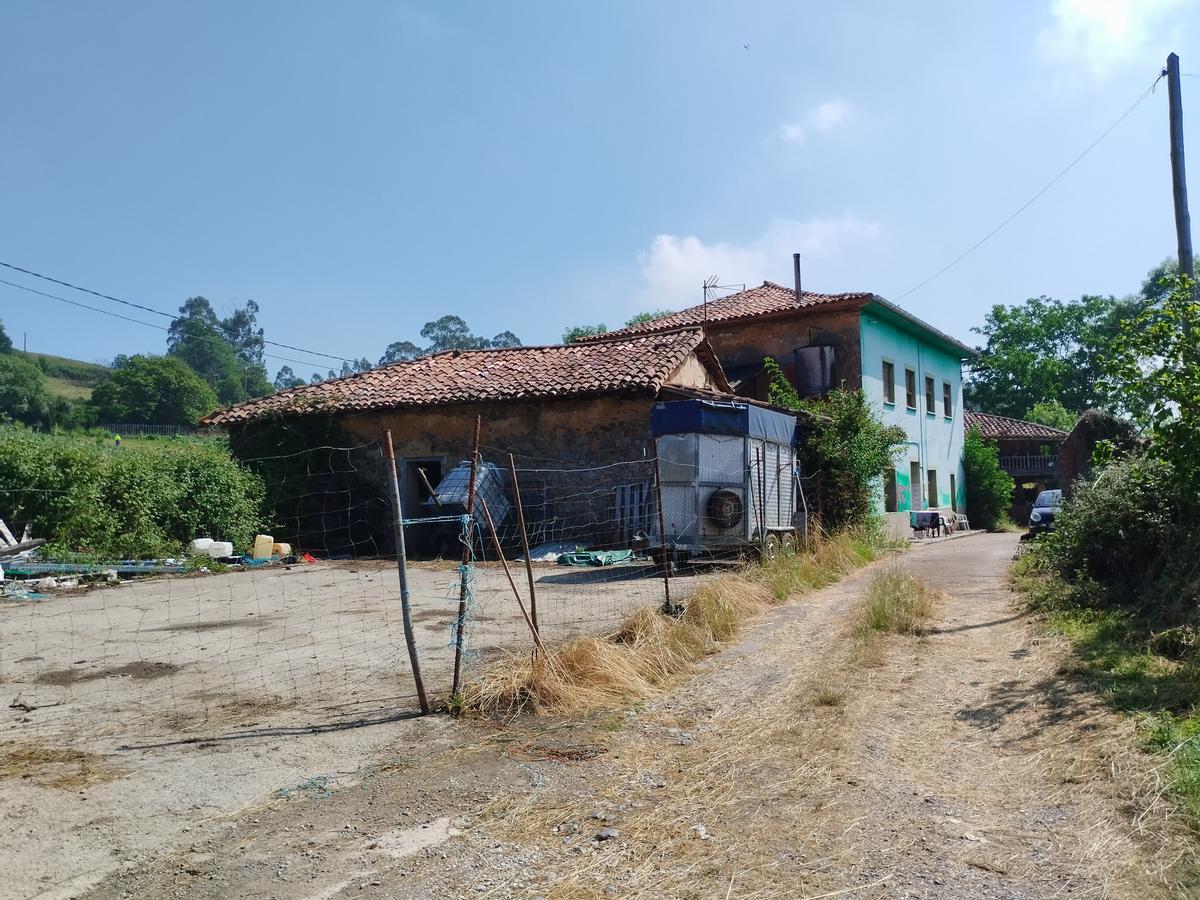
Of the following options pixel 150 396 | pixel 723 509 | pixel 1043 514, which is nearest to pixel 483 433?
pixel 723 509

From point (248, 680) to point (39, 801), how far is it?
2387mm

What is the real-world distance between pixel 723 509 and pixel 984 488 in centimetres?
2000

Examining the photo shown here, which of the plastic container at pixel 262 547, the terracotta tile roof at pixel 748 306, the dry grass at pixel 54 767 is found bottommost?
the dry grass at pixel 54 767

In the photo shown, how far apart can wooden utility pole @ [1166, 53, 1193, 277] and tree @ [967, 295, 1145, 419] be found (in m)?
39.4

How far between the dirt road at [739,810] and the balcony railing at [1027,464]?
1232 inches

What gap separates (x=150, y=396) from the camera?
57.2 metres

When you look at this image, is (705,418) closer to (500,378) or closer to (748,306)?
(500,378)

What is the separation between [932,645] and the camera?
24.1 ft

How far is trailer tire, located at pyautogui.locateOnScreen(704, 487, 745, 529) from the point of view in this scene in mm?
12688

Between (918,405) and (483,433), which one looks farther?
(918,405)

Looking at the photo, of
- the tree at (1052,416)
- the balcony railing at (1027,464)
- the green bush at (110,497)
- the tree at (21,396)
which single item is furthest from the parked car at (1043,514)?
the tree at (21,396)

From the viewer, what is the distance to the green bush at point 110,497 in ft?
45.7

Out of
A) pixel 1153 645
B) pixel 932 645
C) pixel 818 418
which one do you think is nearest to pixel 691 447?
pixel 818 418

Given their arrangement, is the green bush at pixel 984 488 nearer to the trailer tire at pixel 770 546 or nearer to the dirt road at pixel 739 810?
the trailer tire at pixel 770 546
